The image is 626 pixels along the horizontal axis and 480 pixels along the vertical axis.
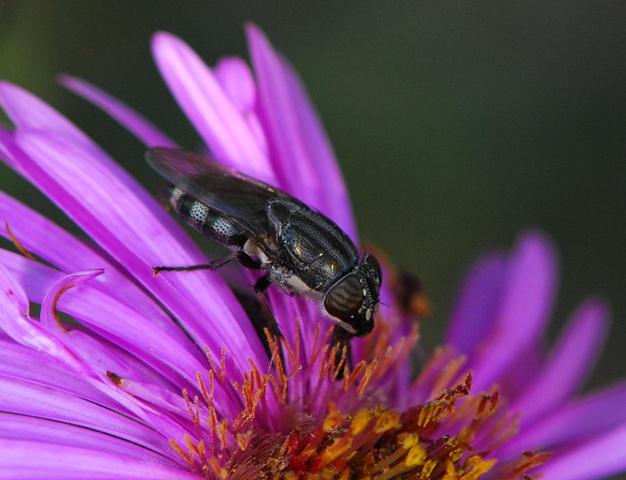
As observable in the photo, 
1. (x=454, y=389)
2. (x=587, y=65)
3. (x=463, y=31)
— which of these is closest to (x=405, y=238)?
(x=463, y=31)

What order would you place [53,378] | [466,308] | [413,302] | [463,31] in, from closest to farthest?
[53,378]
[413,302]
[466,308]
[463,31]

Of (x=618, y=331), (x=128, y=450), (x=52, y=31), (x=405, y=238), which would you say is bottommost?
(x=128, y=450)

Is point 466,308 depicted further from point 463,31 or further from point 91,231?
point 463,31

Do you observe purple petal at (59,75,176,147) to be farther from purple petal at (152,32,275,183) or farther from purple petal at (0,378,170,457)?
purple petal at (0,378,170,457)

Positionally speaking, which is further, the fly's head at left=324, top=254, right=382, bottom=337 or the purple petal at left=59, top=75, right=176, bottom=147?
the purple petal at left=59, top=75, right=176, bottom=147

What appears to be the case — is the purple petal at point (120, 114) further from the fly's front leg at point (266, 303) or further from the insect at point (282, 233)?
the fly's front leg at point (266, 303)

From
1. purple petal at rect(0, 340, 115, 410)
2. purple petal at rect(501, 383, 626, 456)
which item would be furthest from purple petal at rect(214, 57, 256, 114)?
purple petal at rect(501, 383, 626, 456)
